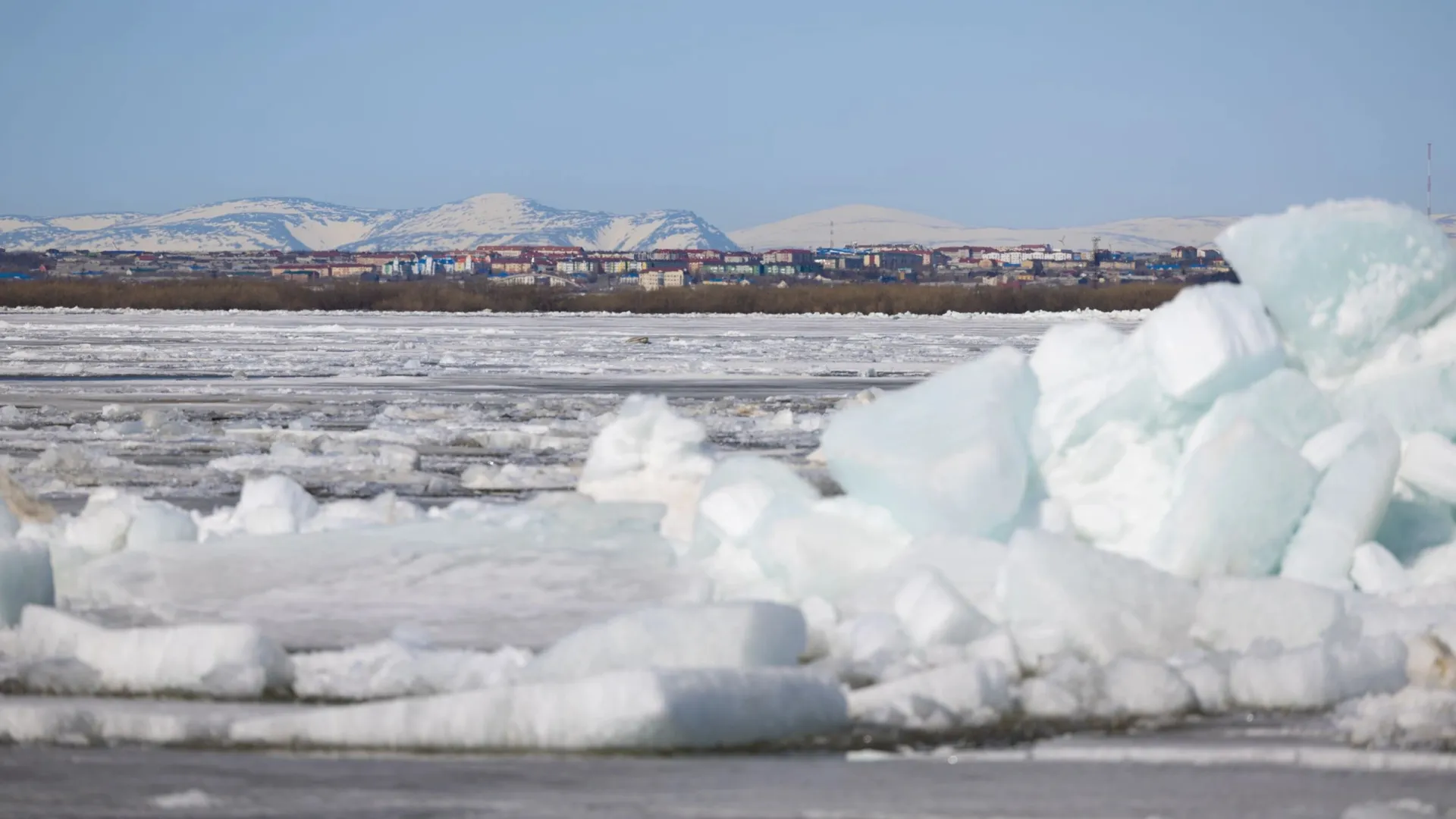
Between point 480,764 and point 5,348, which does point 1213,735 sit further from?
point 5,348

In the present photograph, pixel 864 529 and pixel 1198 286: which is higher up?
pixel 1198 286

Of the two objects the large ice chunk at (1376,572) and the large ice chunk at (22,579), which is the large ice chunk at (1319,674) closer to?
the large ice chunk at (1376,572)

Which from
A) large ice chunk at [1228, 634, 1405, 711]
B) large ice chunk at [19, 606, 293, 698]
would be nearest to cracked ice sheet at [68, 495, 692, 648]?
large ice chunk at [19, 606, 293, 698]

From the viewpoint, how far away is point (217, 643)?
4977mm

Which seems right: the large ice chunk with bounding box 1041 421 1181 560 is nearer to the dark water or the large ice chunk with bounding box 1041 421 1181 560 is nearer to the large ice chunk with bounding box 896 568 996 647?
the large ice chunk with bounding box 896 568 996 647

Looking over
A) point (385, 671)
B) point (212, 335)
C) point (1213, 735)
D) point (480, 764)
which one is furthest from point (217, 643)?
point (212, 335)

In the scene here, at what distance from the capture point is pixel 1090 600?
5.21m

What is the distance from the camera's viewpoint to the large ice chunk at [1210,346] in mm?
6297

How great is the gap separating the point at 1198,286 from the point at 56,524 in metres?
4.75

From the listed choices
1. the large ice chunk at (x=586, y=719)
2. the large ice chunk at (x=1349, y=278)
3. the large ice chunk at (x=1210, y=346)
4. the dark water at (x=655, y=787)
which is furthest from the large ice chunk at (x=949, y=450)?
the dark water at (x=655, y=787)

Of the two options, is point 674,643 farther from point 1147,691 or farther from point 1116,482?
Result: point 1116,482

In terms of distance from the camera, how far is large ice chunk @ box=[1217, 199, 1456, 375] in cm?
671

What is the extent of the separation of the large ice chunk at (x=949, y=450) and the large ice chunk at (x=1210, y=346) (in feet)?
1.70

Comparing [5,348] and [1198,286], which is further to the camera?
[5,348]
